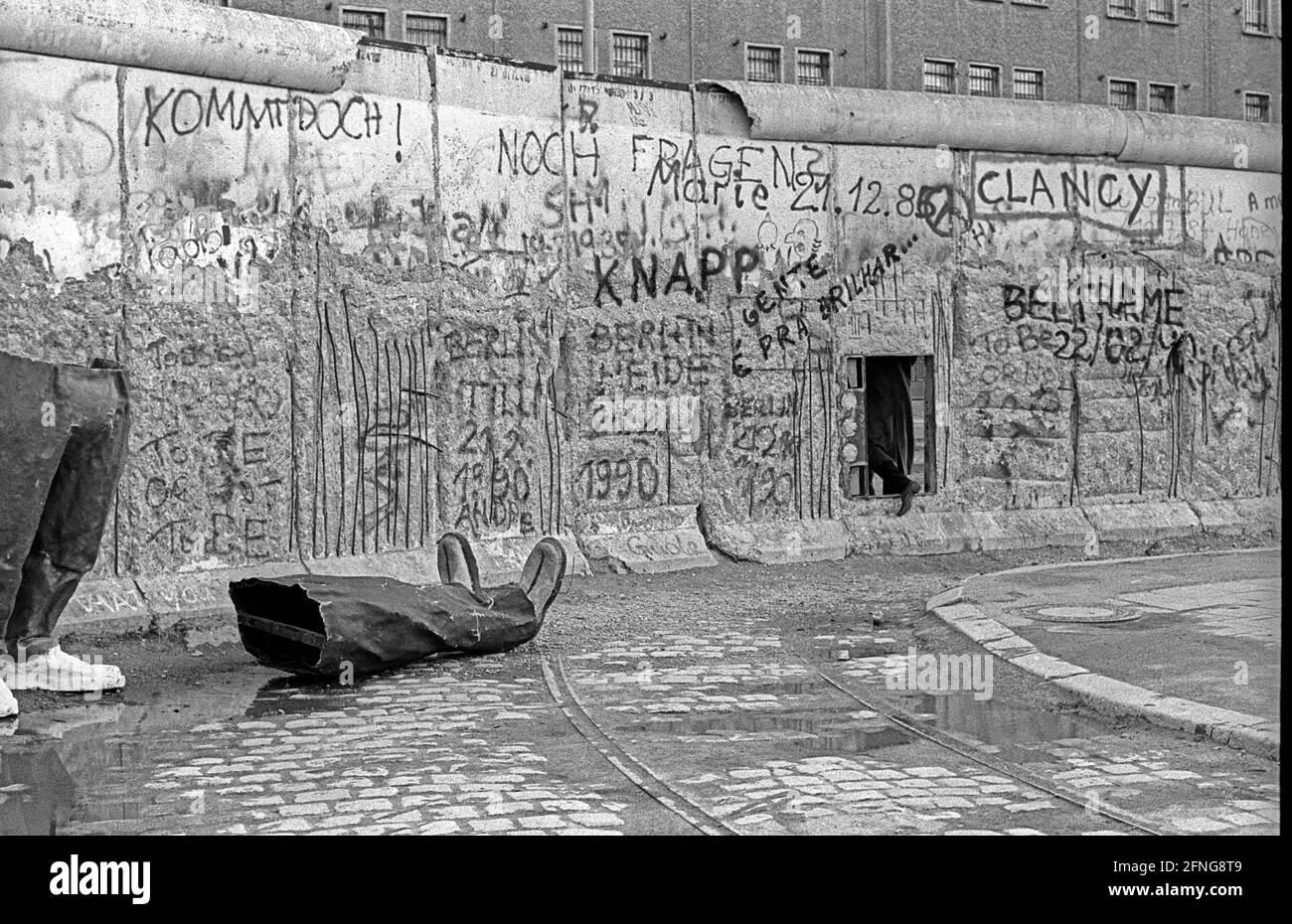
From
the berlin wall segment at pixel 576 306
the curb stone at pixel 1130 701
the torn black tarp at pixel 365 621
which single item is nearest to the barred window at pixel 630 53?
the berlin wall segment at pixel 576 306

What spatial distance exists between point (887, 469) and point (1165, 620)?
8.04m

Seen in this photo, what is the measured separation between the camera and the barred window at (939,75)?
161 ft

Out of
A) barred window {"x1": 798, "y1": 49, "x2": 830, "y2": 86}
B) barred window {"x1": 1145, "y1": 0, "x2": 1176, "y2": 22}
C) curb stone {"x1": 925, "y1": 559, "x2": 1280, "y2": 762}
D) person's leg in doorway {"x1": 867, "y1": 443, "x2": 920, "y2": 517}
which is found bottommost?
curb stone {"x1": 925, "y1": 559, "x2": 1280, "y2": 762}

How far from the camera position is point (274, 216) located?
12.0 meters

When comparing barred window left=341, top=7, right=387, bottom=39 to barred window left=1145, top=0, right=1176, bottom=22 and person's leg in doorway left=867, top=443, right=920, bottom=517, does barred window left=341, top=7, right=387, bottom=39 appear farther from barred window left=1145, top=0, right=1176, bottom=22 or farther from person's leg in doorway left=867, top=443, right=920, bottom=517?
person's leg in doorway left=867, top=443, right=920, bottom=517

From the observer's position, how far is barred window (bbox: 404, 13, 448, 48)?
142 feet

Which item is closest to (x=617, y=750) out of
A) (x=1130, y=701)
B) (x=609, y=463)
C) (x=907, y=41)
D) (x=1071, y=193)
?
(x=1130, y=701)

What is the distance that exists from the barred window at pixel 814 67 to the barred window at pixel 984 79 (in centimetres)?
528

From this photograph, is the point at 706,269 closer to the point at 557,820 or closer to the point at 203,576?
the point at 203,576

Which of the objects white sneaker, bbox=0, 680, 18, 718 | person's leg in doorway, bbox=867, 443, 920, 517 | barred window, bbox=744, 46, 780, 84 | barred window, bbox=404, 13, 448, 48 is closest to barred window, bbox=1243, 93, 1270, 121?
barred window, bbox=744, 46, 780, 84

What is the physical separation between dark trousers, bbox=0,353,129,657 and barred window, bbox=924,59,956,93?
Answer: 141ft

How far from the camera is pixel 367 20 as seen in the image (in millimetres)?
43406

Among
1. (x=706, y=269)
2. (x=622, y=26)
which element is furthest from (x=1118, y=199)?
(x=622, y=26)

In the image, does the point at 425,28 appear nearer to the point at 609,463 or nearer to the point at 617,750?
the point at 609,463
